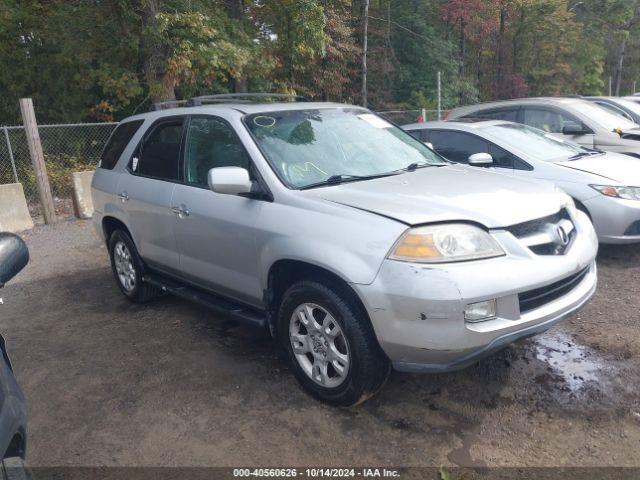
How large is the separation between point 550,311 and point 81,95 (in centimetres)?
1575

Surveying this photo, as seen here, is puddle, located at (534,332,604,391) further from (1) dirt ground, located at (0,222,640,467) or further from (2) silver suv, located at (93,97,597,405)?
(2) silver suv, located at (93,97,597,405)

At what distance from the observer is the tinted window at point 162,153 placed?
4770 mm

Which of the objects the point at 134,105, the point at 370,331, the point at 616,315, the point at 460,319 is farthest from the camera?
the point at 134,105

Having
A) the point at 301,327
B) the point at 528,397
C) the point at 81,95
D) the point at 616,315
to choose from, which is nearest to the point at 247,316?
the point at 301,327

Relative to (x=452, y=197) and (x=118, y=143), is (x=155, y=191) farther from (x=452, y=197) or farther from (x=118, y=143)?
(x=452, y=197)

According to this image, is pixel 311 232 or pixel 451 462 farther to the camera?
pixel 311 232

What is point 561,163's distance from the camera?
249 inches

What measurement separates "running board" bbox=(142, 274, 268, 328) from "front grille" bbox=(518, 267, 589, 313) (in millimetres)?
1650

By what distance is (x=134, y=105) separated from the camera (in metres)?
16.9

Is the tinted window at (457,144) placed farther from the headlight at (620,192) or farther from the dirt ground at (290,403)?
the dirt ground at (290,403)

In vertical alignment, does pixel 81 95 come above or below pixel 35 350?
above

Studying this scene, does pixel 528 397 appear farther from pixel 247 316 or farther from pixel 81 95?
pixel 81 95

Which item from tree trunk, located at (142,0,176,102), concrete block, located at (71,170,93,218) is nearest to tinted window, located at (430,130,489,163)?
concrete block, located at (71,170,93,218)

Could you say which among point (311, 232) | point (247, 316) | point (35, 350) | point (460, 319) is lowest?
point (35, 350)
